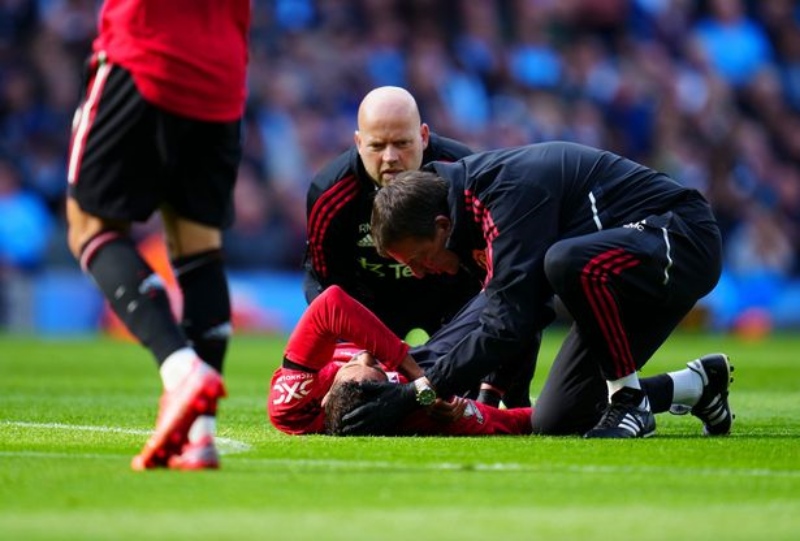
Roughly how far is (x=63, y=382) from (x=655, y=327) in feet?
16.9

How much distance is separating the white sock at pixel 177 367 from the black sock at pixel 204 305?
0.90ft

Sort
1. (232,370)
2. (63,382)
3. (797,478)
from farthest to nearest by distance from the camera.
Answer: (232,370), (63,382), (797,478)

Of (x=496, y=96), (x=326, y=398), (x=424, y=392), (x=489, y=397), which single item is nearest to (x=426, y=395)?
(x=424, y=392)

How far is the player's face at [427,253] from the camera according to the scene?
610cm

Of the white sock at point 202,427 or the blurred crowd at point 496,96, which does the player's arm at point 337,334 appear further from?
the blurred crowd at point 496,96

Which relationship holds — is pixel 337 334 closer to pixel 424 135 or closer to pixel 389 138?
pixel 389 138

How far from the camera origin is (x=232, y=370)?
40.8 feet

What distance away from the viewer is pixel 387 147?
7402 millimetres

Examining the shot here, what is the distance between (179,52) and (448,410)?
2020mm

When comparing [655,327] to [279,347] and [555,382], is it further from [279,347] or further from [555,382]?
[279,347]

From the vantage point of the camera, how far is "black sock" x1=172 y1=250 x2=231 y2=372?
5.18 m

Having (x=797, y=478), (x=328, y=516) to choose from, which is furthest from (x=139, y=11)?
(x=797, y=478)

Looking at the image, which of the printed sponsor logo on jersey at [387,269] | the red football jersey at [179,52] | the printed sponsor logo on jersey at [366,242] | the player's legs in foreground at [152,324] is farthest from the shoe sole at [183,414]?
the printed sponsor logo on jersey at [387,269]

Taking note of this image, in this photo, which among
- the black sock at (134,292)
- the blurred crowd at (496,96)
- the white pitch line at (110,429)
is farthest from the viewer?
the blurred crowd at (496,96)
